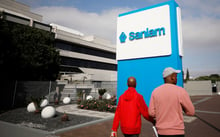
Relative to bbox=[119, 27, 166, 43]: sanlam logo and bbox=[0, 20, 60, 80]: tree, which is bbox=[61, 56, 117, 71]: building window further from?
bbox=[119, 27, 166, 43]: sanlam logo

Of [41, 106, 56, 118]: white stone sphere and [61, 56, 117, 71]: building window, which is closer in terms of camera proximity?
[41, 106, 56, 118]: white stone sphere

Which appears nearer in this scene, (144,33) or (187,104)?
(187,104)

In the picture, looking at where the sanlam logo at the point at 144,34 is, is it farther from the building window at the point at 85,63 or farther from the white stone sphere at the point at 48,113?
the building window at the point at 85,63

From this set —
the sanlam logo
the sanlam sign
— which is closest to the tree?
the sanlam sign

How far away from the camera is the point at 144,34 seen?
12852mm

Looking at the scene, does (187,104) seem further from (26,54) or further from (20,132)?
(26,54)

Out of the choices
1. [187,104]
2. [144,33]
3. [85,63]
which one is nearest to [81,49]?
[85,63]

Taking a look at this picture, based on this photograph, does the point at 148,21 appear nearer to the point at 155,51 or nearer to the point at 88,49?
the point at 155,51

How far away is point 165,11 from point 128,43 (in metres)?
4.20

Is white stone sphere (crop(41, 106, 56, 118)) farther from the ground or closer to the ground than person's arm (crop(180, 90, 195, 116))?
closer to the ground

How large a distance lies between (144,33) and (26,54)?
18441 mm

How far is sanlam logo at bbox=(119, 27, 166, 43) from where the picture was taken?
12.1 meters

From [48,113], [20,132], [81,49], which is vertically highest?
[81,49]

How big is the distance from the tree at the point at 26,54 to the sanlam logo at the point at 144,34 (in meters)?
12.1
